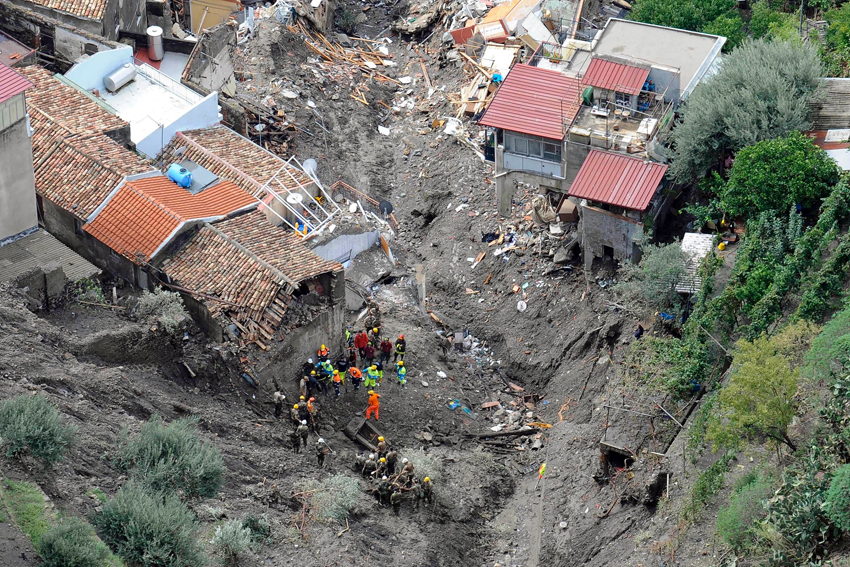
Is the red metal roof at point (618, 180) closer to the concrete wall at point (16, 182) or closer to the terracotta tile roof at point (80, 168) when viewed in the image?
the terracotta tile roof at point (80, 168)

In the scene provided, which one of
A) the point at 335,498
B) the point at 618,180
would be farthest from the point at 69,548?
the point at 618,180

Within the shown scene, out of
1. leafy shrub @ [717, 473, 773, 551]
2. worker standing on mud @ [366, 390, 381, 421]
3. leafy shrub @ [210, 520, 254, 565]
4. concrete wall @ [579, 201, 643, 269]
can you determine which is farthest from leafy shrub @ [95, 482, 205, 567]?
concrete wall @ [579, 201, 643, 269]

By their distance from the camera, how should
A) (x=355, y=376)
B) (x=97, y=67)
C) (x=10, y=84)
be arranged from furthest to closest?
(x=97, y=67) → (x=355, y=376) → (x=10, y=84)

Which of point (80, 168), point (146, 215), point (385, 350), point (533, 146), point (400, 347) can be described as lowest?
point (385, 350)

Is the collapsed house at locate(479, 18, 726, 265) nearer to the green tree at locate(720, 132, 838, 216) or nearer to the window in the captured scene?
the window

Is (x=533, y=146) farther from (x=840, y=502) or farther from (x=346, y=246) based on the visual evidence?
(x=840, y=502)

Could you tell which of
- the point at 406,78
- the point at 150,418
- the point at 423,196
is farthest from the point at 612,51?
the point at 150,418
